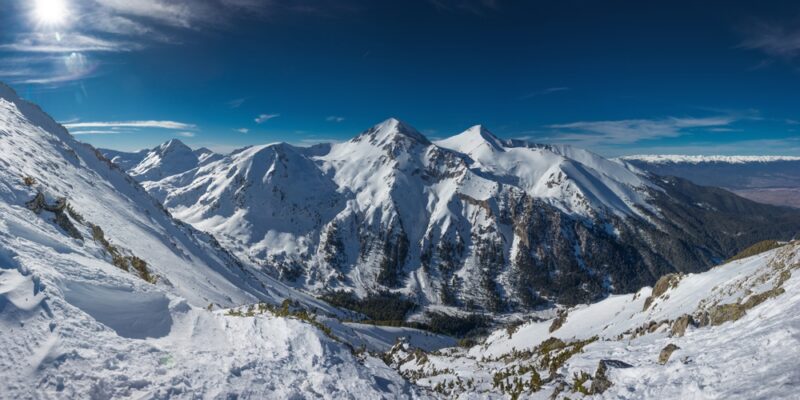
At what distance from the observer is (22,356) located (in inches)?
420

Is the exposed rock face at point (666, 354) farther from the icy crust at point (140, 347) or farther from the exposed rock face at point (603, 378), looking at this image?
the icy crust at point (140, 347)

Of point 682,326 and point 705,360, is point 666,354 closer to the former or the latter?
point 705,360

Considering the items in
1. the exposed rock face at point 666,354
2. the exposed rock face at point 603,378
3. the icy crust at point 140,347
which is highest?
the icy crust at point 140,347

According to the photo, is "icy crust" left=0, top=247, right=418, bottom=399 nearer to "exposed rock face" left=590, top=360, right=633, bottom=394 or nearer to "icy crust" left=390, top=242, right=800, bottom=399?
"exposed rock face" left=590, top=360, right=633, bottom=394

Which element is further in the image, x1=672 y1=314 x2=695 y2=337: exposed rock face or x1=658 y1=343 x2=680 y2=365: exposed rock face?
x1=672 y1=314 x2=695 y2=337: exposed rock face

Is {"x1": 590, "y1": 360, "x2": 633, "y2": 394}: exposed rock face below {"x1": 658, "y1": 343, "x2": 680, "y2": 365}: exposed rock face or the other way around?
below

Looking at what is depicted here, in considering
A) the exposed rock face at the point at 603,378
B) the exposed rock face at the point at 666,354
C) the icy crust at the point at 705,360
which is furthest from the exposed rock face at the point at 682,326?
the exposed rock face at the point at 603,378

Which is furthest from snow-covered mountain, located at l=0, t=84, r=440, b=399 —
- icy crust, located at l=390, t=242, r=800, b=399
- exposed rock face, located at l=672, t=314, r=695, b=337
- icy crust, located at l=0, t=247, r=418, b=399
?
exposed rock face, located at l=672, t=314, r=695, b=337

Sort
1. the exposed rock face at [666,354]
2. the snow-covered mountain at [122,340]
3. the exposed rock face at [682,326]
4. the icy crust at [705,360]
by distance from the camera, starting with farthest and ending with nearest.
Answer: the exposed rock face at [682,326] < the exposed rock face at [666,354] < the icy crust at [705,360] < the snow-covered mountain at [122,340]

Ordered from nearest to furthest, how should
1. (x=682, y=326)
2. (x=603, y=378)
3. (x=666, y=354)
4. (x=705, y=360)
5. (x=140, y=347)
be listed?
(x=140, y=347) → (x=705, y=360) → (x=603, y=378) → (x=666, y=354) → (x=682, y=326)

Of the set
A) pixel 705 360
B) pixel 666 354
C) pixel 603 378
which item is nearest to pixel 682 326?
pixel 666 354

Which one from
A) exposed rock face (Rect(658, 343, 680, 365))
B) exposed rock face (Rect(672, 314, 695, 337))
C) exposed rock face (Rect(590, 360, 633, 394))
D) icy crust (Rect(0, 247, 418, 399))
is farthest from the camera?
exposed rock face (Rect(672, 314, 695, 337))

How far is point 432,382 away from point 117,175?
79949 mm

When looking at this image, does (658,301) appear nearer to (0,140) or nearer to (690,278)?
(690,278)
